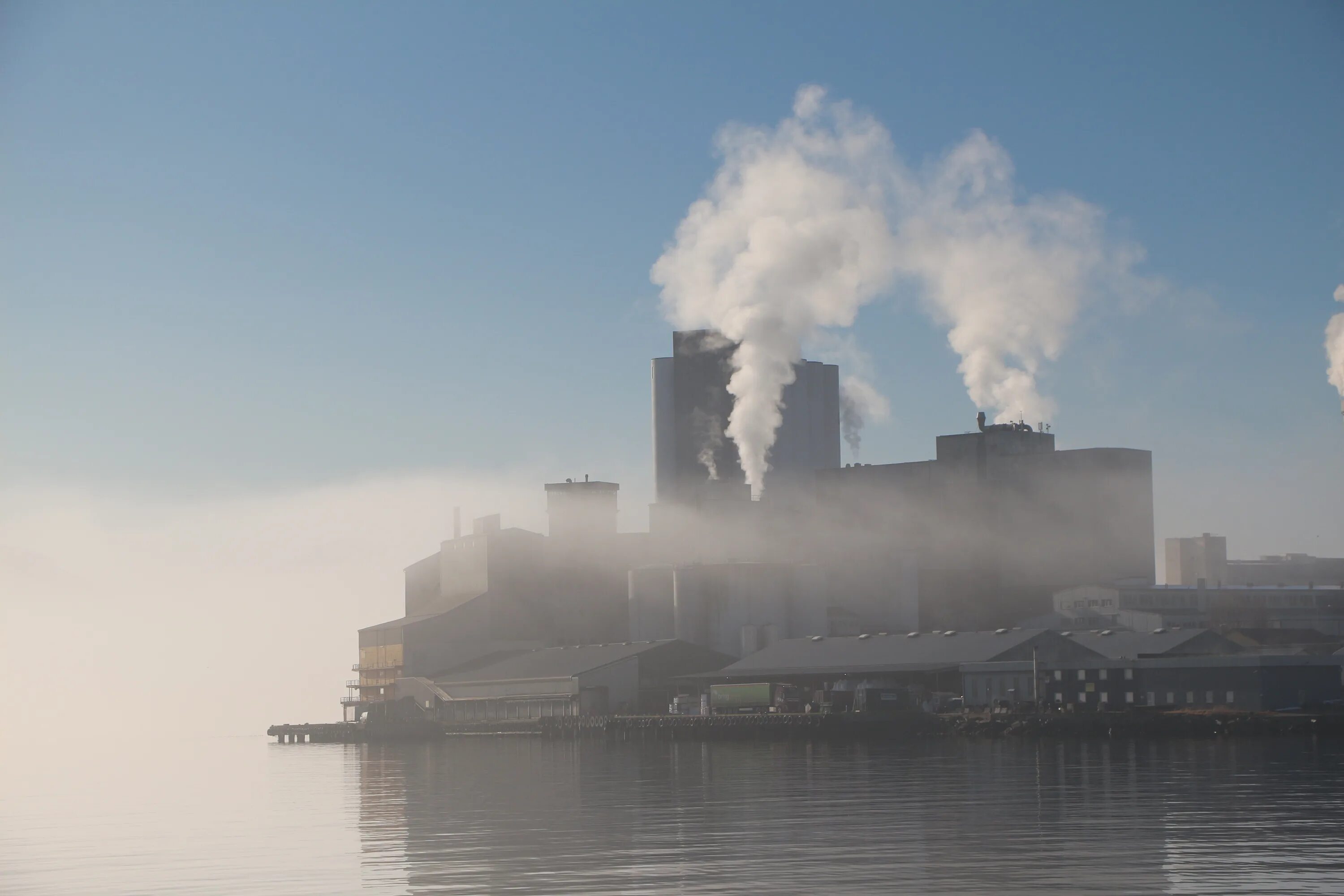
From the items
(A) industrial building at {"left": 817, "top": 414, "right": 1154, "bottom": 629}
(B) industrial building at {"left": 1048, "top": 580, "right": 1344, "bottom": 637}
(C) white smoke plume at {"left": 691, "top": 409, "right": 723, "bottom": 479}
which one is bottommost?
(B) industrial building at {"left": 1048, "top": 580, "right": 1344, "bottom": 637}

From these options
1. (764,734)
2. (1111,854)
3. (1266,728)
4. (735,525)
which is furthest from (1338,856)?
(735,525)

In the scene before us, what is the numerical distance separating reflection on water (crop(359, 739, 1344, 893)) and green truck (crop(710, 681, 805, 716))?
29505 millimetres

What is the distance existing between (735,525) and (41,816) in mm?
72724

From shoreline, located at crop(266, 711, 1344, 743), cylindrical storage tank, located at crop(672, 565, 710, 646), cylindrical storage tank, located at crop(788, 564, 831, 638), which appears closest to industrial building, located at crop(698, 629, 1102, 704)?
shoreline, located at crop(266, 711, 1344, 743)

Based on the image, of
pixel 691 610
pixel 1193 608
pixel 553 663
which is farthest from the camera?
pixel 553 663

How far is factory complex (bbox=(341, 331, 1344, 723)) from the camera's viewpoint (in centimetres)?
10094

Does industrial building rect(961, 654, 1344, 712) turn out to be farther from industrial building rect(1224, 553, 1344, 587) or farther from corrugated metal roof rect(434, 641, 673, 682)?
industrial building rect(1224, 553, 1344, 587)

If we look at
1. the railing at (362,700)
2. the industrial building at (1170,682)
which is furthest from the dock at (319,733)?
the industrial building at (1170,682)

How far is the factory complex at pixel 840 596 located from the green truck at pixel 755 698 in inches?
5.0

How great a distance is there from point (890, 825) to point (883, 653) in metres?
60.5

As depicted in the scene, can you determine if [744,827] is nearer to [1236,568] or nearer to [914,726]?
[914,726]

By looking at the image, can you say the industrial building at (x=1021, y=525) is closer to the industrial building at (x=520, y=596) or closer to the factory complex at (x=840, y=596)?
the factory complex at (x=840, y=596)

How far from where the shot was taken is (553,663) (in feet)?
398

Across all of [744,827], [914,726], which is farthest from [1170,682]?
[744,827]
